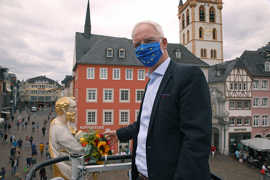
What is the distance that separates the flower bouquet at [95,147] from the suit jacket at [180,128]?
924mm

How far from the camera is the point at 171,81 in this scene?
5.86 ft

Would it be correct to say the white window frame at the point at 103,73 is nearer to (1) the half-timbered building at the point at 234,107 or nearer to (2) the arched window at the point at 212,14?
(1) the half-timbered building at the point at 234,107

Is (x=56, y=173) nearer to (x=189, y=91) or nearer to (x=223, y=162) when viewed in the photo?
(x=189, y=91)

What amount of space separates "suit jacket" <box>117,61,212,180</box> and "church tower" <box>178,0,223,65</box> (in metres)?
46.1

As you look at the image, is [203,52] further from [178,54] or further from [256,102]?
[256,102]

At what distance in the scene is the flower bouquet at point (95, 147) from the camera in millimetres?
2512

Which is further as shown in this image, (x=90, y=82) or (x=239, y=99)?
(x=239, y=99)

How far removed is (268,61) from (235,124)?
11336 mm

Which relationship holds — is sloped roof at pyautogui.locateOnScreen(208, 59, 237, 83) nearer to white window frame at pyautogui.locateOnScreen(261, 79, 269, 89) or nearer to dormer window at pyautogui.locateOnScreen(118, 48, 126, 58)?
white window frame at pyautogui.locateOnScreen(261, 79, 269, 89)

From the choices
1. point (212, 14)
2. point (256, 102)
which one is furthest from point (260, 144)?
point (212, 14)

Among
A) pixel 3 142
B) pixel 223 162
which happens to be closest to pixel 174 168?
pixel 223 162

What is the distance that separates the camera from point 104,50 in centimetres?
2581

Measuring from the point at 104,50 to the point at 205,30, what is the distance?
30.7 m

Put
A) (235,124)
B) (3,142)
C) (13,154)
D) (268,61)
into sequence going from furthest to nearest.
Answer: (268,61)
(235,124)
(3,142)
(13,154)
